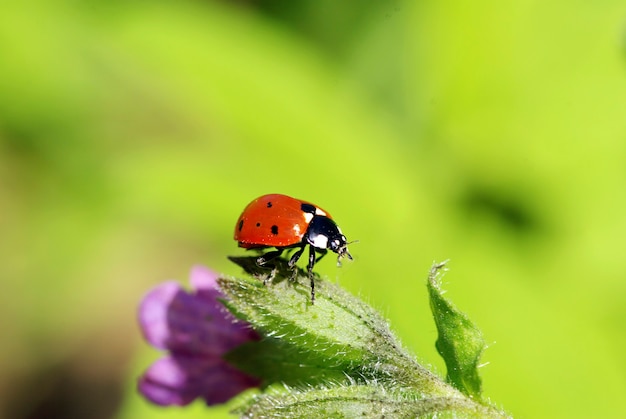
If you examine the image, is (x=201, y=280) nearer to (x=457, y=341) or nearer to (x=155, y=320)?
(x=155, y=320)

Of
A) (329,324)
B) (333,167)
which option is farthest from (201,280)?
(333,167)

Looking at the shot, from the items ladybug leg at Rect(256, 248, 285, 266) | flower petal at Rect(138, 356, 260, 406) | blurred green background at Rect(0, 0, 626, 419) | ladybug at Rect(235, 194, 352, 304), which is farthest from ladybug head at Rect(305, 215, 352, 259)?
blurred green background at Rect(0, 0, 626, 419)

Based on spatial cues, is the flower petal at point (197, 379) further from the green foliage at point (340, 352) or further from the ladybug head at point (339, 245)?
the ladybug head at point (339, 245)

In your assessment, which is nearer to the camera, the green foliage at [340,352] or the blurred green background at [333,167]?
the green foliage at [340,352]

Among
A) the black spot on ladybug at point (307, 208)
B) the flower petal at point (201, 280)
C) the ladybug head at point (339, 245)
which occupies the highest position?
the black spot on ladybug at point (307, 208)

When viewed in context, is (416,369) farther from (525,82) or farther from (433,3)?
(433,3)

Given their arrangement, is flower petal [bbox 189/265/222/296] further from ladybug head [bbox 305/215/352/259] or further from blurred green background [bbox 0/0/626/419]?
blurred green background [bbox 0/0/626/419]

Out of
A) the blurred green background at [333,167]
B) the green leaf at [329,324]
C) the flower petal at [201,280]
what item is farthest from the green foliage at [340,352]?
the blurred green background at [333,167]
